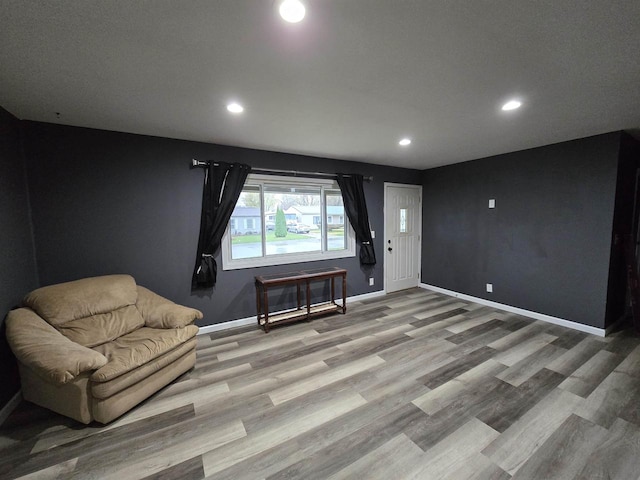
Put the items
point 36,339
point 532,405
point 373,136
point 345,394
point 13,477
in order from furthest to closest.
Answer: point 373,136
point 345,394
point 532,405
point 36,339
point 13,477

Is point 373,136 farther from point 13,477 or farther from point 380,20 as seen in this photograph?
point 13,477

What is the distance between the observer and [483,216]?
4.17m

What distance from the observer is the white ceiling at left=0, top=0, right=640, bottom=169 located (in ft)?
3.99

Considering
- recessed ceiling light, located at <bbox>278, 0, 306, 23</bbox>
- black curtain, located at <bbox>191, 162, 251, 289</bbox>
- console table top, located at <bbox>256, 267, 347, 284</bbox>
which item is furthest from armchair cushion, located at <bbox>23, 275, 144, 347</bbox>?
recessed ceiling light, located at <bbox>278, 0, 306, 23</bbox>

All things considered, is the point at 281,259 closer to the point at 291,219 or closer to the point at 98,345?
the point at 291,219

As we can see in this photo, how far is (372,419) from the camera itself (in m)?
1.85

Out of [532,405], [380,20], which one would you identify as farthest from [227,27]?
[532,405]

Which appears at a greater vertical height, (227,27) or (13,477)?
(227,27)

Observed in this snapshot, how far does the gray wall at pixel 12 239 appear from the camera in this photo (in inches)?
78.4

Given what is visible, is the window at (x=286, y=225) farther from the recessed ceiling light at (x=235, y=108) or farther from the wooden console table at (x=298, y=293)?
the recessed ceiling light at (x=235, y=108)

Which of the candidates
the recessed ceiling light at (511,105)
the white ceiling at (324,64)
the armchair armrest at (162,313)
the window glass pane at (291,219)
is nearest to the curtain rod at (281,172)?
the window glass pane at (291,219)

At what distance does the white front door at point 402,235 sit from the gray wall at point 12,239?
4717 mm

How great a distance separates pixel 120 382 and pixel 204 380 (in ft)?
2.24

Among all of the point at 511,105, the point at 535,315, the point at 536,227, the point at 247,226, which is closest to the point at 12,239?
the point at 247,226
